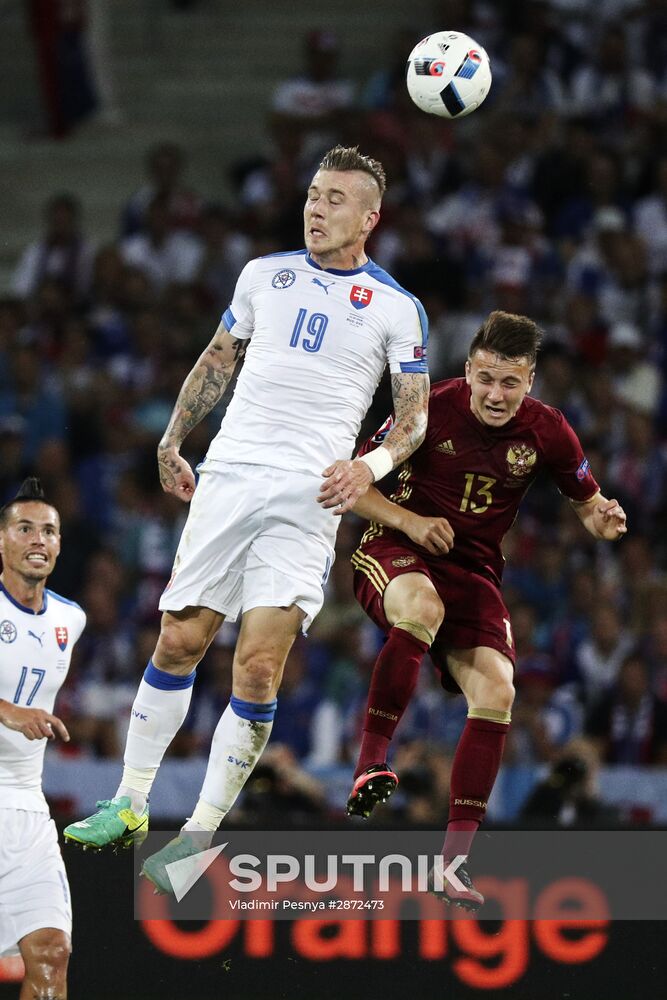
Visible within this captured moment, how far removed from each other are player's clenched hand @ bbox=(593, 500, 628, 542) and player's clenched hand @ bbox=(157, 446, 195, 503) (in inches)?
70.5

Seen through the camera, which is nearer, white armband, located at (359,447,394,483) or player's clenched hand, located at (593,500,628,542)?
white armband, located at (359,447,394,483)

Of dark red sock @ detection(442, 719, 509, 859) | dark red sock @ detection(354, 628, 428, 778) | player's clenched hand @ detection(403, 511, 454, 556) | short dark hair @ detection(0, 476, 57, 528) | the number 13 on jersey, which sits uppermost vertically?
the number 13 on jersey

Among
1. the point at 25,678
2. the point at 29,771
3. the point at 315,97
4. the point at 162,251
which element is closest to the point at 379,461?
the point at 25,678

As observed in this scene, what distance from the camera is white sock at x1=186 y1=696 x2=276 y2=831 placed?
7441 mm

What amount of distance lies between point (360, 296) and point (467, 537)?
118 cm

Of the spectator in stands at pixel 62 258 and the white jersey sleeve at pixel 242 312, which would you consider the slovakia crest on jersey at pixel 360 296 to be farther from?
the spectator in stands at pixel 62 258

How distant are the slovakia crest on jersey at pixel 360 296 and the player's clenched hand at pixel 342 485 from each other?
0.81 meters

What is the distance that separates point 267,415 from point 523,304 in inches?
280

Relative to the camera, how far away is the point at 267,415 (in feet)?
24.4

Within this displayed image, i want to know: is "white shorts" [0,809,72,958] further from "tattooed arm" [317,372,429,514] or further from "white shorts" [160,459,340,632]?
"tattooed arm" [317,372,429,514]

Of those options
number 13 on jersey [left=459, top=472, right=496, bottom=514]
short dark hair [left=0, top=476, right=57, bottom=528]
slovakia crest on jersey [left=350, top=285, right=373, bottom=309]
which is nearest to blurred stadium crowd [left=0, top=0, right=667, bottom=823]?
short dark hair [left=0, top=476, right=57, bottom=528]

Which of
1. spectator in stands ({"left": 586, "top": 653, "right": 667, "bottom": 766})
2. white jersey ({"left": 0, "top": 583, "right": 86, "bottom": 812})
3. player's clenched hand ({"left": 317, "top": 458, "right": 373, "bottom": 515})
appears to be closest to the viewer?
player's clenched hand ({"left": 317, "top": 458, "right": 373, "bottom": 515})

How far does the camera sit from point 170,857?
7367mm

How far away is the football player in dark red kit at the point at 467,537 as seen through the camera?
7.61m
